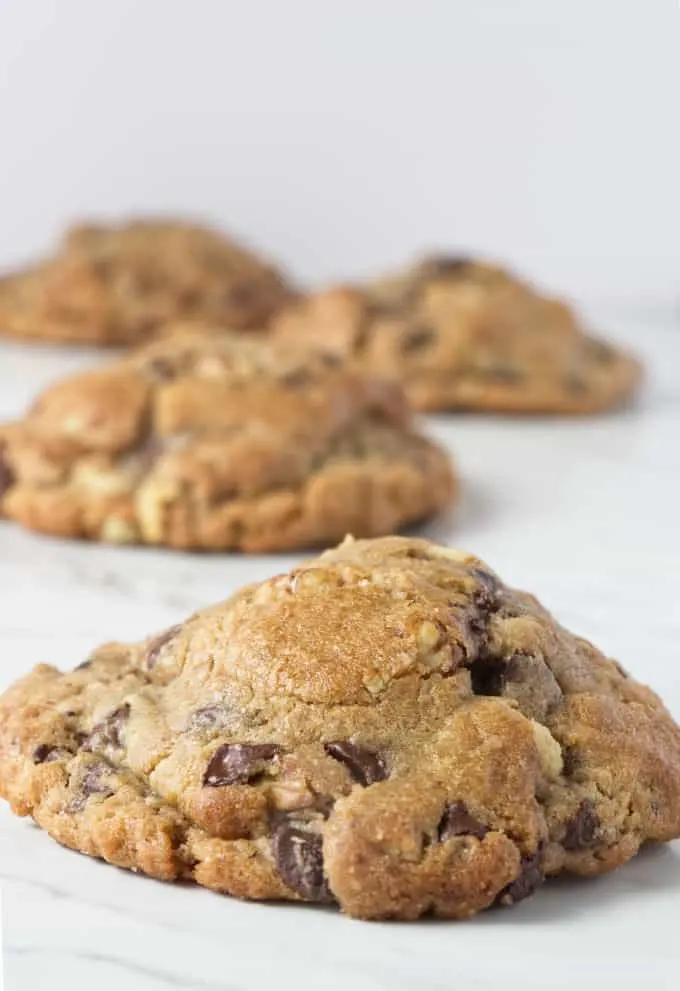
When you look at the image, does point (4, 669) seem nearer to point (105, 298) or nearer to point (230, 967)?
point (230, 967)

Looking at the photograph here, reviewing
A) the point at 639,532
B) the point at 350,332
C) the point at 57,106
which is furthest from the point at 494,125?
the point at 639,532

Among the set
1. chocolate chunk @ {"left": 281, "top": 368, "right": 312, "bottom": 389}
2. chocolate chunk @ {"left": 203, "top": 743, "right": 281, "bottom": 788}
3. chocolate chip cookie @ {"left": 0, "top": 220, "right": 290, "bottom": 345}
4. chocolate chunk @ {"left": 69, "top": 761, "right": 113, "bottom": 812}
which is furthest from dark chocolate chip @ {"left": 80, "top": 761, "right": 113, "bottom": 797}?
chocolate chip cookie @ {"left": 0, "top": 220, "right": 290, "bottom": 345}

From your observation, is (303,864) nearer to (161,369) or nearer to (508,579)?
(508,579)

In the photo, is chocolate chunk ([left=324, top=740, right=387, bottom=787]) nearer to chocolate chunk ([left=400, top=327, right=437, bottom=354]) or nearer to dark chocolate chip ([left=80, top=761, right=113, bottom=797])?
dark chocolate chip ([left=80, top=761, right=113, bottom=797])

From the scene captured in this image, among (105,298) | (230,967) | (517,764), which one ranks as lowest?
(105,298)

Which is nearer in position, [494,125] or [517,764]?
[517,764]

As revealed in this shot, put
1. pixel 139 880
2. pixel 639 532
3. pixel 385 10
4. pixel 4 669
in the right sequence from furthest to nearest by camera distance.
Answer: pixel 385 10 → pixel 639 532 → pixel 4 669 → pixel 139 880

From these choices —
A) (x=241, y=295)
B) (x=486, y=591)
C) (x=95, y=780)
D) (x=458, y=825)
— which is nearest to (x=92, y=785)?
(x=95, y=780)
